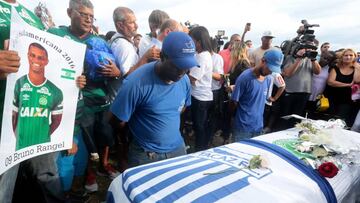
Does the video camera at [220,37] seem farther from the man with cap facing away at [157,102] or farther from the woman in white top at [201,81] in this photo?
the man with cap facing away at [157,102]

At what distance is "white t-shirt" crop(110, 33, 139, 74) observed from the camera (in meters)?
3.22

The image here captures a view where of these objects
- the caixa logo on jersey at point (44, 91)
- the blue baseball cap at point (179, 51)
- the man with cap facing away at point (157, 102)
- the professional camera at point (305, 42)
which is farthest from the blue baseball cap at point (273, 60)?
the caixa logo on jersey at point (44, 91)

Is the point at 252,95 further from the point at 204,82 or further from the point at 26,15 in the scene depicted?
the point at 26,15

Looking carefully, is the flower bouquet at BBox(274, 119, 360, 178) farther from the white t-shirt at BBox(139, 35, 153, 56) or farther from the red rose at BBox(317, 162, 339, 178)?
the white t-shirt at BBox(139, 35, 153, 56)

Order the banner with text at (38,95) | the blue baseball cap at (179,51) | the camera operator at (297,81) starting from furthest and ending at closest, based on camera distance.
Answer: the camera operator at (297,81), the blue baseball cap at (179,51), the banner with text at (38,95)

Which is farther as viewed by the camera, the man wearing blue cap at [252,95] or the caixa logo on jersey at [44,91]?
the man wearing blue cap at [252,95]

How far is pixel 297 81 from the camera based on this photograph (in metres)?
5.49

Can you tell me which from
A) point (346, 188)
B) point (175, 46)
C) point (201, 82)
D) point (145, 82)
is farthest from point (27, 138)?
point (201, 82)

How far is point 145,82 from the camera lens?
224cm

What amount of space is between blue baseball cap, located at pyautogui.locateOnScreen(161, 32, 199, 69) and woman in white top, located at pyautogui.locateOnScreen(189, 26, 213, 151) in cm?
174

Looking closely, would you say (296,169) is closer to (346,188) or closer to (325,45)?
(346,188)

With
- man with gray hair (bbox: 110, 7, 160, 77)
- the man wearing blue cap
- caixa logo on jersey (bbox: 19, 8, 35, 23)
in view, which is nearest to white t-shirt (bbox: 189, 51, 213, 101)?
the man wearing blue cap

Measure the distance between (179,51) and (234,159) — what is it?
83cm

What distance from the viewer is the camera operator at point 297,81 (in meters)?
5.47
